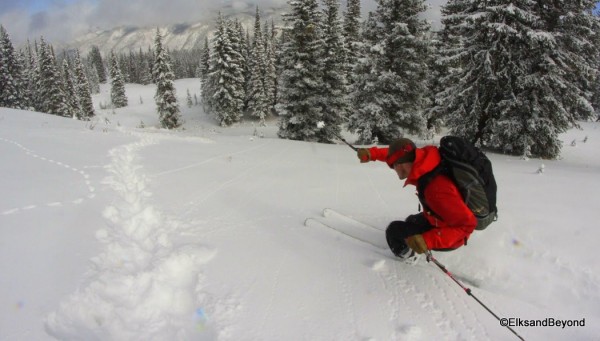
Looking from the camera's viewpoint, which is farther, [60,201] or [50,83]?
[50,83]

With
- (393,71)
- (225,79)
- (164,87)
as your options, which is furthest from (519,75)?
(164,87)

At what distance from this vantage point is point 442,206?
3.27 meters

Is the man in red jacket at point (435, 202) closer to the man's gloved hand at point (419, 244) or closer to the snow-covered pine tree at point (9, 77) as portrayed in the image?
the man's gloved hand at point (419, 244)

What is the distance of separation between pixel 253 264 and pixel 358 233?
6.42 ft

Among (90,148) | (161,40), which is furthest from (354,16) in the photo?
(90,148)

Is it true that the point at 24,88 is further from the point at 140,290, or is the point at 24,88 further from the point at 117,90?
the point at 140,290

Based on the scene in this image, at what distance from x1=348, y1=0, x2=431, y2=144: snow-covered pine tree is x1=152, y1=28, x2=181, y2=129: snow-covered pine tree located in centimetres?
Answer: 3035

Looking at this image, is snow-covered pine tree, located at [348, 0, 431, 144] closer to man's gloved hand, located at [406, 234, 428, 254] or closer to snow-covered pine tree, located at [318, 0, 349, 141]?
snow-covered pine tree, located at [318, 0, 349, 141]

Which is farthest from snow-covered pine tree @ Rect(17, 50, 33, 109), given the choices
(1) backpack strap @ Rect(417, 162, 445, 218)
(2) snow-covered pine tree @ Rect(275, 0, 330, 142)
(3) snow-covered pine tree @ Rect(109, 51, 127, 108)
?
(1) backpack strap @ Rect(417, 162, 445, 218)

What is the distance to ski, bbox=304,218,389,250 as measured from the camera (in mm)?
5125

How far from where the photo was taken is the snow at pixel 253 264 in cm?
329

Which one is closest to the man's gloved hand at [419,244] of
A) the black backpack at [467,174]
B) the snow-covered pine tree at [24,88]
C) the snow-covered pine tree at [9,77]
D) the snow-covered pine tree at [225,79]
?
the black backpack at [467,174]

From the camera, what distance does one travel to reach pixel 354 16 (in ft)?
127

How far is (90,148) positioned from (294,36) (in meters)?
15.6
